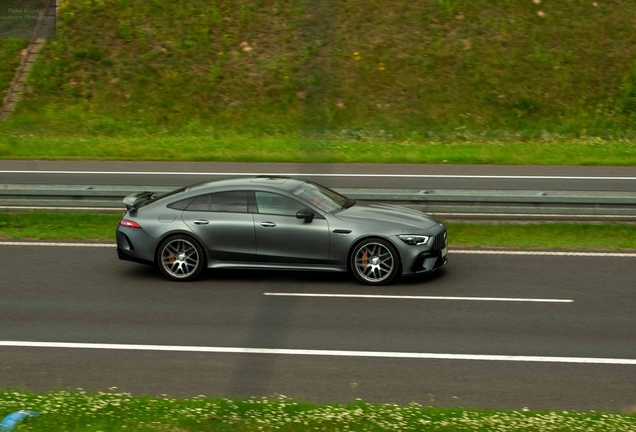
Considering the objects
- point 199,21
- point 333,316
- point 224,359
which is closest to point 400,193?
point 333,316

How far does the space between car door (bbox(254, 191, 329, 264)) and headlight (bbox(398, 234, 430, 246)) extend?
968 mm

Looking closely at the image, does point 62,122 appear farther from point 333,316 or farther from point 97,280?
point 333,316

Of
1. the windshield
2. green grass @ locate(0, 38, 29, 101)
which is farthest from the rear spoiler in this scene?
green grass @ locate(0, 38, 29, 101)

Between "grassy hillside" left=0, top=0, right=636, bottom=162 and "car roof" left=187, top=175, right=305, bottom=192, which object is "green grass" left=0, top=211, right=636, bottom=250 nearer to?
"car roof" left=187, top=175, right=305, bottom=192

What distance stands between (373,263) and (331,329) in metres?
2.05

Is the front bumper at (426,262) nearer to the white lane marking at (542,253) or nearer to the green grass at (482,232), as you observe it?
the white lane marking at (542,253)

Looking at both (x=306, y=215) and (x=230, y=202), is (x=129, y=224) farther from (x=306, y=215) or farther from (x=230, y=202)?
(x=306, y=215)

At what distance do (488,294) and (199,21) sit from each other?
24739 millimetres

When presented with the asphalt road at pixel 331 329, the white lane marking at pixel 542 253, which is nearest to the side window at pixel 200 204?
the asphalt road at pixel 331 329

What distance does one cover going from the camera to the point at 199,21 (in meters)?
32.8

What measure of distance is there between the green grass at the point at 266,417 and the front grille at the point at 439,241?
455 centimetres

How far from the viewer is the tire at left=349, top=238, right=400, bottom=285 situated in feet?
35.8

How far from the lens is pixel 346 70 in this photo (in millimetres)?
29984

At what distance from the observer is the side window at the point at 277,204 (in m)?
11.2
